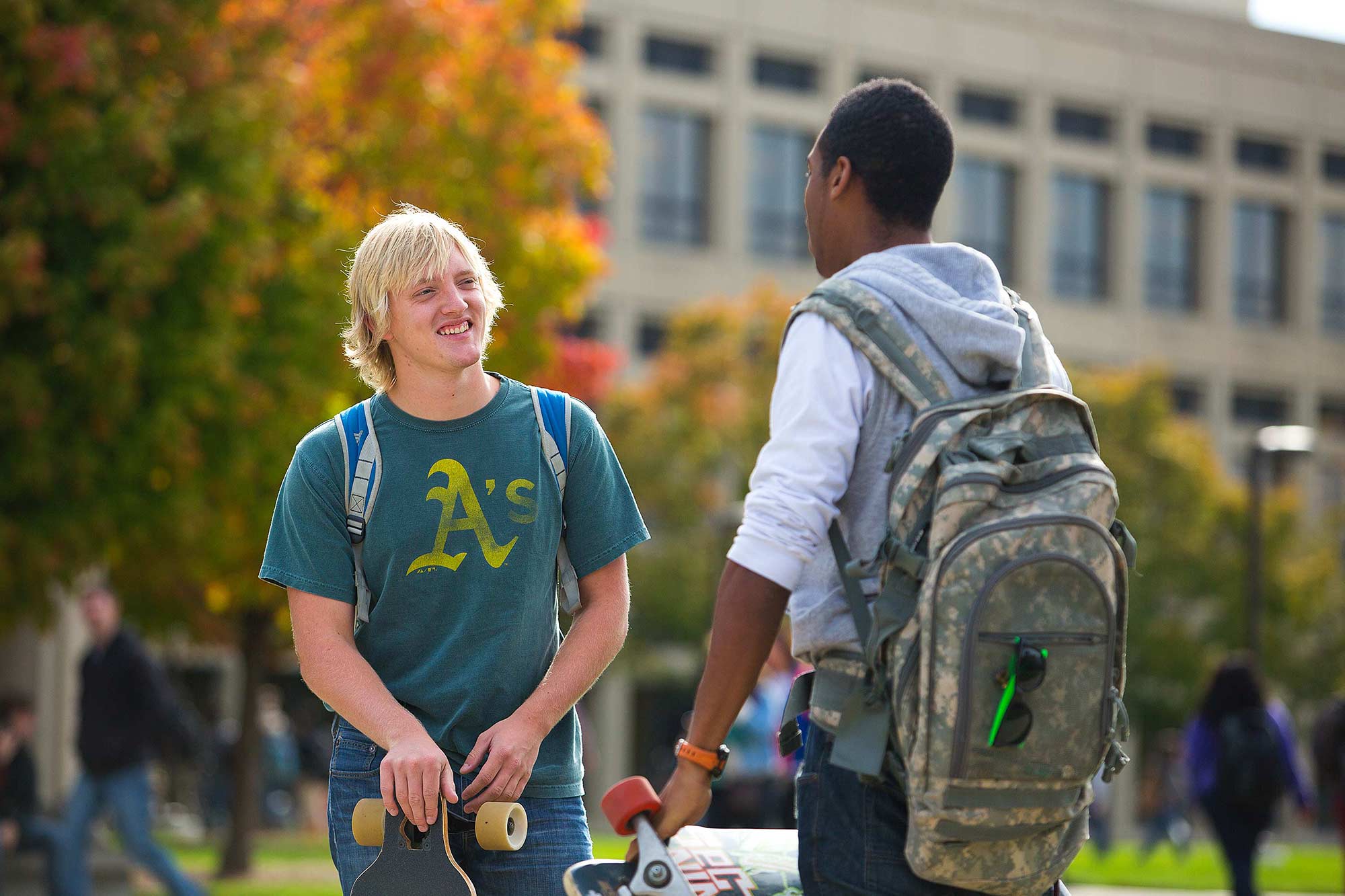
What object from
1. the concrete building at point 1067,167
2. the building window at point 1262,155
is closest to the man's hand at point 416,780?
the concrete building at point 1067,167

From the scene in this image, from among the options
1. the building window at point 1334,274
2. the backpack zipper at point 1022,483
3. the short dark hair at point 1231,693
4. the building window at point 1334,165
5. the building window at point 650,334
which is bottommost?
the short dark hair at point 1231,693

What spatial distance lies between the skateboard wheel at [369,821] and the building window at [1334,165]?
54.8 m

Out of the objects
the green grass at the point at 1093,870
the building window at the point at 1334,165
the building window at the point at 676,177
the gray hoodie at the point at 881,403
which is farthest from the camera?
the building window at the point at 1334,165

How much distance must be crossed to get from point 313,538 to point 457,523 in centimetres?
28

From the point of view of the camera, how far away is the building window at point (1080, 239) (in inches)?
1989

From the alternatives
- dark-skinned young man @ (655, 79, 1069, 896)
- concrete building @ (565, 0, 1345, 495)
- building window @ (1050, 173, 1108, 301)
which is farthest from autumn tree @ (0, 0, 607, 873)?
building window @ (1050, 173, 1108, 301)

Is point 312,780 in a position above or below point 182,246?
below

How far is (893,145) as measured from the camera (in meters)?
3.27

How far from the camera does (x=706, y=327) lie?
34406mm

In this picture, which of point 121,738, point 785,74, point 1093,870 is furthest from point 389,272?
point 785,74

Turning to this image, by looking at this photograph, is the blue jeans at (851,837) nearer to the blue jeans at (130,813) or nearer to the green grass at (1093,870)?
the blue jeans at (130,813)

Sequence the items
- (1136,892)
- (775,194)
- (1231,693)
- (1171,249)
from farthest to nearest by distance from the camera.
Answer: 1. (1171,249)
2. (775,194)
3. (1136,892)
4. (1231,693)

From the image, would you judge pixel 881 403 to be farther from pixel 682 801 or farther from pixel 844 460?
pixel 682 801

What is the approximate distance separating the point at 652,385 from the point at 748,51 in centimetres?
1412
